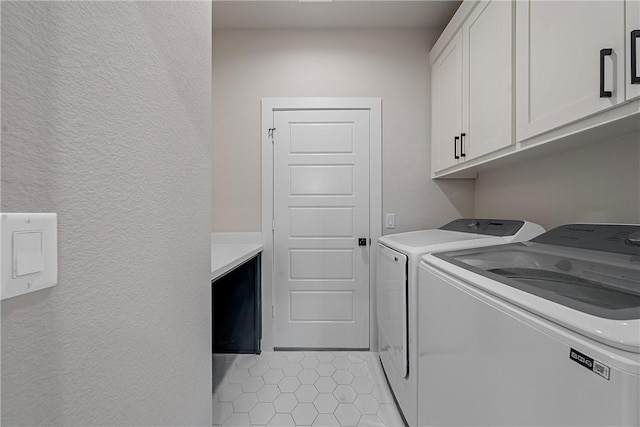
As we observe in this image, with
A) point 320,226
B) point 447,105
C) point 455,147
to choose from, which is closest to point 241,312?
point 320,226

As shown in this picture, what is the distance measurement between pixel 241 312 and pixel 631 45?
99.9 inches

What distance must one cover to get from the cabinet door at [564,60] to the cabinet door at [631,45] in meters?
0.02

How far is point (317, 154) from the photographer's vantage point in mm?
2309

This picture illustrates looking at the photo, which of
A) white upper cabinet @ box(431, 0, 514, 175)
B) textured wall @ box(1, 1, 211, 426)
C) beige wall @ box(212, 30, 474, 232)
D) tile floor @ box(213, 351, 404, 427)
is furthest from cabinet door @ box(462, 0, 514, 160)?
tile floor @ box(213, 351, 404, 427)

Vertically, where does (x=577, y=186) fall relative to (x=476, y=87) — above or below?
below

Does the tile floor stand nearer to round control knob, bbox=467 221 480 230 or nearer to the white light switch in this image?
round control knob, bbox=467 221 480 230

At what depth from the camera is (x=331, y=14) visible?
214 centimetres

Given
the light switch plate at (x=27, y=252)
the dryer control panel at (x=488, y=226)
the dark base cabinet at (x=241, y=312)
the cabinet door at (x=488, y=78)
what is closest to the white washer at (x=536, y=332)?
the dryer control panel at (x=488, y=226)

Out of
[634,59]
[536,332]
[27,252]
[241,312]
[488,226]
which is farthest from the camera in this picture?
[241,312]

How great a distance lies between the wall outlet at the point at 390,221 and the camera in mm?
2312

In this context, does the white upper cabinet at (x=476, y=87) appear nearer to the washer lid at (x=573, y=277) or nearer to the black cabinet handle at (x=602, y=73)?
the black cabinet handle at (x=602, y=73)

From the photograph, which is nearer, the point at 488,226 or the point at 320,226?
the point at 488,226

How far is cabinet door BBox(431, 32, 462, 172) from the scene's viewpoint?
1.83 m

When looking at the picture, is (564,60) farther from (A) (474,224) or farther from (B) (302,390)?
(B) (302,390)
